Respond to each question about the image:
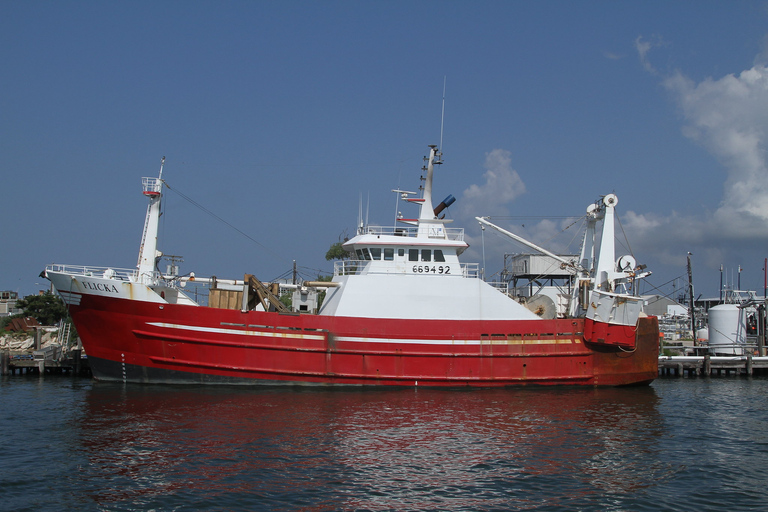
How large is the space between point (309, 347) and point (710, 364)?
18852 millimetres

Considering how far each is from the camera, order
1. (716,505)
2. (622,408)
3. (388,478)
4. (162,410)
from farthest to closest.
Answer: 1. (622,408)
2. (162,410)
3. (388,478)
4. (716,505)

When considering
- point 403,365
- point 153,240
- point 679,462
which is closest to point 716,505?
point 679,462

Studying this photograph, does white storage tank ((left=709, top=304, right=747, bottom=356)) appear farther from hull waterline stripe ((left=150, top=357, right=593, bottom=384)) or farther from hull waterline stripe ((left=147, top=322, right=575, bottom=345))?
hull waterline stripe ((left=150, top=357, right=593, bottom=384))

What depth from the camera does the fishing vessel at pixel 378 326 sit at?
61.2 feet

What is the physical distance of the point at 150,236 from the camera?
20.1 metres

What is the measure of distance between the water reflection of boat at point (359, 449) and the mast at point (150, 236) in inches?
153

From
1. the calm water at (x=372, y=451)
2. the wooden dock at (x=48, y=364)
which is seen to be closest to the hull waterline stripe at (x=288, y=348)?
the calm water at (x=372, y=451)

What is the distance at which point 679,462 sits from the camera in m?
11.9

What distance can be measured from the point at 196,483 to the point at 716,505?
8.72m

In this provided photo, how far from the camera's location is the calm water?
968cm

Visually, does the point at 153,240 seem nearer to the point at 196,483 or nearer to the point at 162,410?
the point at 162,410

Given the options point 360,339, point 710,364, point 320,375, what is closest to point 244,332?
point 320,375

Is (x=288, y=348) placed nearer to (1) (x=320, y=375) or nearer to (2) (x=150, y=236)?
(1) (x=320, y=375)

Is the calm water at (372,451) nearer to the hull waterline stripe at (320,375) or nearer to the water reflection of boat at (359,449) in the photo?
the water reflection of boat at (359,449)
